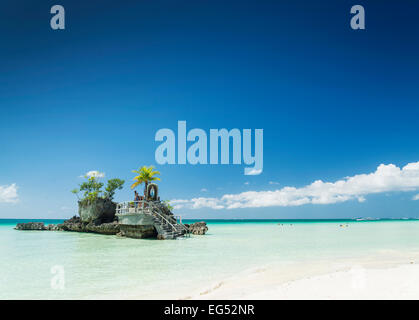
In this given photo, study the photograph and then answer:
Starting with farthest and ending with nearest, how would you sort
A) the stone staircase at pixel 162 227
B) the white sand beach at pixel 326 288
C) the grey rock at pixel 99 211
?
the grey rock at pixel 99 211
the stone staircase at pixel 162 227
the white sand beach at pixel 326 288

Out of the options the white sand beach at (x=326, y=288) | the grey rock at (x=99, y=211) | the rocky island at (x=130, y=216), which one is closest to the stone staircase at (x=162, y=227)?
the rocky island at (x=130, y=216)

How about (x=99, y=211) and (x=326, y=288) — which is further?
(x=99, y=211)

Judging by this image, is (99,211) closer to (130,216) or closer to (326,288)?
(130,216)

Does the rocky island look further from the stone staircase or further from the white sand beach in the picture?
the white sand beach

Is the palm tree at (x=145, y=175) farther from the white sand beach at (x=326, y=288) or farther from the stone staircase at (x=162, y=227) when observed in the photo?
the white sand beach at (x=326, y=288)

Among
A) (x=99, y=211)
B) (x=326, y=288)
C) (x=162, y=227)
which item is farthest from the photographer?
(x=99, y=211)

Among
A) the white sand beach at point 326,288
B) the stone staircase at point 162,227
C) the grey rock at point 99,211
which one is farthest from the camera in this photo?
the grey rock at point 99,211

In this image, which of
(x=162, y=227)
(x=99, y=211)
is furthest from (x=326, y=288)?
(x=99, y=211)

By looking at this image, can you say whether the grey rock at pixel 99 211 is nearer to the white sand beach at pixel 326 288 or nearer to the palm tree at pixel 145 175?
the palm tree at pixel 145 175

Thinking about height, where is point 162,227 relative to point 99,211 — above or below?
A: below

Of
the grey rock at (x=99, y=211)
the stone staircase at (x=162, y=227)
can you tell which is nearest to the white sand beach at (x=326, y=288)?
the stone staircase at (x=162, y=227)

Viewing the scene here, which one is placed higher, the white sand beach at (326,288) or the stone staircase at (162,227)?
the white sand beach at (326,288)

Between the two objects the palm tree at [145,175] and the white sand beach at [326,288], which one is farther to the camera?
the palm tree at [145,175]
